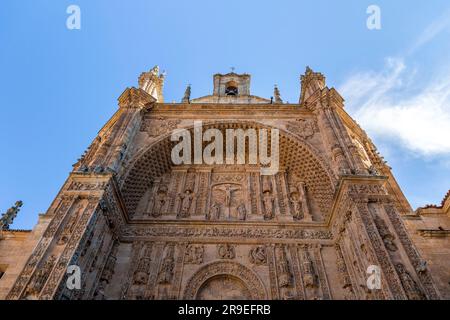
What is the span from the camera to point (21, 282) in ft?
20.3

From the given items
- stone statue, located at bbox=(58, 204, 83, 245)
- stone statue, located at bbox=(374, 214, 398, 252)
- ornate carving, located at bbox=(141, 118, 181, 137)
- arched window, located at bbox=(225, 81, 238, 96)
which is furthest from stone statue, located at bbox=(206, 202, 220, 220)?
arched window, located at bbox=(225, 81, 238, 96)

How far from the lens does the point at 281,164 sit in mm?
11992

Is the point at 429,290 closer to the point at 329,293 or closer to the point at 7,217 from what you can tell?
the point at 329,293

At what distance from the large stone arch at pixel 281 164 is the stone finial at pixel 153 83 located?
3.86 meters

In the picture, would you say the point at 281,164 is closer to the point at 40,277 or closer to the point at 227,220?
the point at 227,220

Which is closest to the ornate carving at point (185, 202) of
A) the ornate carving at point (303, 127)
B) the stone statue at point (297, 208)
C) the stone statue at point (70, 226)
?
the stone statue at point (70, 226)

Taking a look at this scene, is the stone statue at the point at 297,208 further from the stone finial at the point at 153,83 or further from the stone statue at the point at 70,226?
the stone finial at the point at 153,83

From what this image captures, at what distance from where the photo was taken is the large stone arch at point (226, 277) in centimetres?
810

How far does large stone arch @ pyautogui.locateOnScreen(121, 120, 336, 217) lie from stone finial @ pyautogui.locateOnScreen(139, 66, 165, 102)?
386 cm

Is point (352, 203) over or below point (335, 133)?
below

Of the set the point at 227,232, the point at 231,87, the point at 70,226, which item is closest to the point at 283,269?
the point at 227,232
